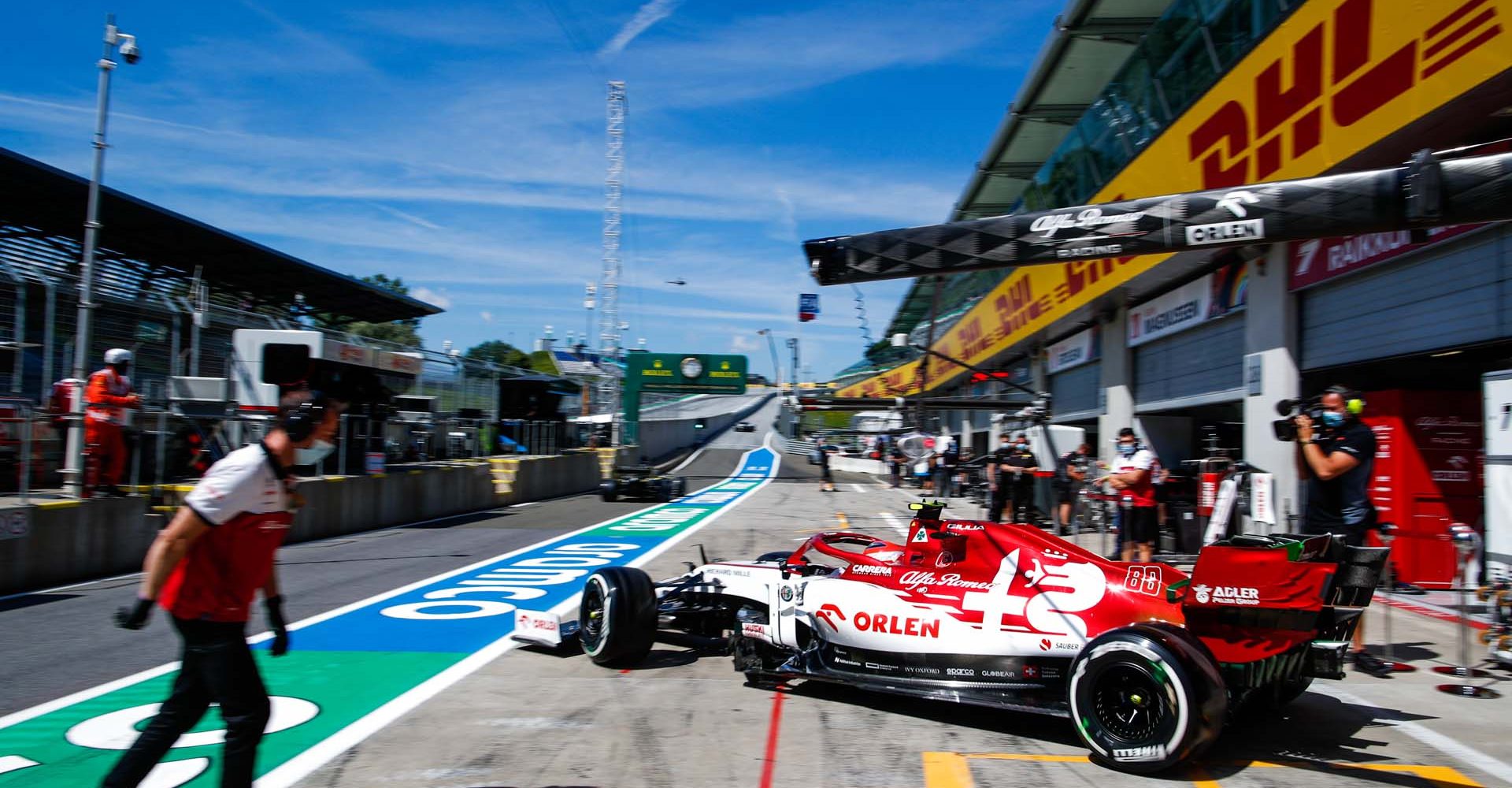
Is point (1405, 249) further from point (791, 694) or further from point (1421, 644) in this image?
point (791, 694)

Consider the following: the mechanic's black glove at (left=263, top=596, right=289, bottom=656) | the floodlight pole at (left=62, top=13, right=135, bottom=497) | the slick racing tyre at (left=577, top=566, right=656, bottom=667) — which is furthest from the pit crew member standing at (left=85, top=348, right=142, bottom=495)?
the mechanic's black glove at (left=263, top=596, right=289, bottom=656)

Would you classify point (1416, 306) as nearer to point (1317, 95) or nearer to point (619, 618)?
point (1317, 95)

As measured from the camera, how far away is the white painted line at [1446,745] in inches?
191

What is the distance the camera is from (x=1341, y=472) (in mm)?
6762

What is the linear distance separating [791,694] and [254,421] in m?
11.5

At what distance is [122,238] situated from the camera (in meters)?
26.8

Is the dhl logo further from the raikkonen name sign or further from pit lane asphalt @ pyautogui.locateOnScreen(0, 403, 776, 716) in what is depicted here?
pit lane asphalt @ pyautogui.locateOnScreen(0, 403, 776, 716)

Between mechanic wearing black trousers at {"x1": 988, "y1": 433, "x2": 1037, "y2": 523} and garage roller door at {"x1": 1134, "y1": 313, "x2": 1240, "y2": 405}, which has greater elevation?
garage roller door at {"x1": 1134, "y1": 313, "x2": 1240, "y2": 405}

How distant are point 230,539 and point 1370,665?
23.7ft

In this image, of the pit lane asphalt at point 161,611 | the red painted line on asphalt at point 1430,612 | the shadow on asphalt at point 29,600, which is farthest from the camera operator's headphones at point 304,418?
the red painted line on asphalt at point 1430,612

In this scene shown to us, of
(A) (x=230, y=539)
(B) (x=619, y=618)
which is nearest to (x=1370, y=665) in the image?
(B) (x=619, y=618)

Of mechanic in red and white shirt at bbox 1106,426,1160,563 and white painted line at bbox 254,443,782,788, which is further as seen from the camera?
mechanic in red and white shirt at bbox 1106,426,1160,563

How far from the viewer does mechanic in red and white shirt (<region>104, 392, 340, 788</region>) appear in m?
3.59

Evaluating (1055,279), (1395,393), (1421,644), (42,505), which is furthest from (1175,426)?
(42,505)
